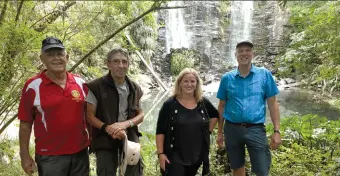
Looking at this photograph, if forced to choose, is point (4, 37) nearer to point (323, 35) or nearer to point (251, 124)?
point (251, 124)

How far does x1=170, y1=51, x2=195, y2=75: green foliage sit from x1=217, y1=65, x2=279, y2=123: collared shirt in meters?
23.1

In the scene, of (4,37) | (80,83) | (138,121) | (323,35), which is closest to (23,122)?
(80,83)

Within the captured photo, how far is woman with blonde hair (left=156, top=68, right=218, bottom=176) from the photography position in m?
2.43

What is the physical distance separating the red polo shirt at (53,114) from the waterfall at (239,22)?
28.3 metres

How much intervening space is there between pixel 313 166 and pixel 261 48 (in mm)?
26093

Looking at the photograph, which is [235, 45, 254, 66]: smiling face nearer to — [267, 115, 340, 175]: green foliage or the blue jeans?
the blue jeans

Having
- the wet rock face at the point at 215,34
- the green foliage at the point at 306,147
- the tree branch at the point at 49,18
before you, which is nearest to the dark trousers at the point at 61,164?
the tree branch at the point at 49,18

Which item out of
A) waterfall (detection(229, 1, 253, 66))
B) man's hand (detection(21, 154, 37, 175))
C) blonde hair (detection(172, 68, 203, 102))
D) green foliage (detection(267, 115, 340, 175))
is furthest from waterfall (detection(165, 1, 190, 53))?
man's hand (detection(21, 154, 37, 175))

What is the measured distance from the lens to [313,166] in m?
3.22

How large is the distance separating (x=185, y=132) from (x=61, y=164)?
972mm

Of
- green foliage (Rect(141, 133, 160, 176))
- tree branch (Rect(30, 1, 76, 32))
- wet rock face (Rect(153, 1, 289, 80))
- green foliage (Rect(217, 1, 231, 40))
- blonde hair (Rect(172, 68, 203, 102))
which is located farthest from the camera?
green foliage (Rect(217, 1, 231, 40))

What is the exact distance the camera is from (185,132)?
2416 mm

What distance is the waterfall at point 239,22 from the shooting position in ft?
98.3

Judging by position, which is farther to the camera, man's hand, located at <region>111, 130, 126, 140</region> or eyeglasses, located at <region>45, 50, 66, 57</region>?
man's hand, located at <region>111, 130, 126, 140</region>
